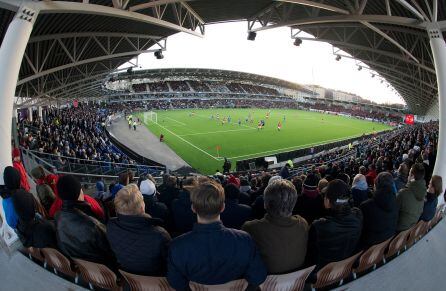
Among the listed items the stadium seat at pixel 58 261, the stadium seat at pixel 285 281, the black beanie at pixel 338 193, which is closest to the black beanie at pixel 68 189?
the stadium seat at pixel 58 261

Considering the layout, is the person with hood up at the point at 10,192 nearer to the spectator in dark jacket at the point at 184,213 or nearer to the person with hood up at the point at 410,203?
the spectator in dark jacket at the point at 184,213

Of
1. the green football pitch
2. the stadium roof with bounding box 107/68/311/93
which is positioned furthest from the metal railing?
the stadium roof with bounding box 107/68/311/93

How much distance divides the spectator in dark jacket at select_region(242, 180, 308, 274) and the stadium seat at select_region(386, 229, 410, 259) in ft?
7.57

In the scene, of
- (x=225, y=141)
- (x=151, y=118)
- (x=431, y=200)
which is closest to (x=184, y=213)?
(x=431, y=200)

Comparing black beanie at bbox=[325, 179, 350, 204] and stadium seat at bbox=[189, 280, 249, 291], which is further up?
black beanie at bbox=[325, 179, 350, 204]

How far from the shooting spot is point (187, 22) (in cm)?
1839

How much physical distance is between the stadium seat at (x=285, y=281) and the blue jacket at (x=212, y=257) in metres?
0.42

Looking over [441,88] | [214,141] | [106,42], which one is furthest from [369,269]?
[214,141]

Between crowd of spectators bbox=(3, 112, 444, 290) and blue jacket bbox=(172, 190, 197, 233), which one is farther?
blue jacket bbox=(172, 190, 197, 233)

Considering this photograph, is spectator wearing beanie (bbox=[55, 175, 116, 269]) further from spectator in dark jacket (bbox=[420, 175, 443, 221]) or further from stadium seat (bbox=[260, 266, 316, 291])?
spectator in dark jacket (bbox=[420, 175, 443, 221])

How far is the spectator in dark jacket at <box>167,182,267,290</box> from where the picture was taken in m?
2.41

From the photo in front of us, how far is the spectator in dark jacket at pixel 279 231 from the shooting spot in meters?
2.85

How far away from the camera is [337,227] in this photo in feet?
10.9

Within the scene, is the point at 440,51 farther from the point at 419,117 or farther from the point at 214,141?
the point at 419,117
